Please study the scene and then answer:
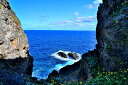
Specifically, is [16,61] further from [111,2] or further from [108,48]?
[111,2]

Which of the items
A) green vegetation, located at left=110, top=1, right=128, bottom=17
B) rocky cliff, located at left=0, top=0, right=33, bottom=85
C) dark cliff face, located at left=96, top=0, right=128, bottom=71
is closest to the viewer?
dark cliff face, located at left=96, top=0, right=128, bottom=71

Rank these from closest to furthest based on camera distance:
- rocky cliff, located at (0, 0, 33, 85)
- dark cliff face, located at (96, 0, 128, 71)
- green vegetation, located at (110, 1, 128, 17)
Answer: dark cliff face, located at (96, 0, 128, 71) → green vegetation, located at (110, 1, 128, 17) → rocky cliff, located at (0, 0, 33, 85)

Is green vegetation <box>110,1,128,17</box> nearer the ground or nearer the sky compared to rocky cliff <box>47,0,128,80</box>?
nearer the sky

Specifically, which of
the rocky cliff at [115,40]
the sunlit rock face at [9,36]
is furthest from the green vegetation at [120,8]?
the sunlit rock face at [9,36]

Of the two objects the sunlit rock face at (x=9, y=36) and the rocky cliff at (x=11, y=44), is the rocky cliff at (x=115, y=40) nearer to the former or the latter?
the rocky cliff at (x=11, y=44)

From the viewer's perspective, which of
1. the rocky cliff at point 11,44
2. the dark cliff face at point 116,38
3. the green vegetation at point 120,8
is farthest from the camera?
the rocky cliff at point 11,44

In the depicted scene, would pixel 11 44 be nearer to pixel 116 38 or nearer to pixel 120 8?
pixel 116 38

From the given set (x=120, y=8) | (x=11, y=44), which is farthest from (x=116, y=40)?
(x=11, y=44)

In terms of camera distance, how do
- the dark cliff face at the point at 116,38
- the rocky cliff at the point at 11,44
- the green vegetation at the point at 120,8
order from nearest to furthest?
the dark cliff face at the point at 116,38
the green vegetation at the point at 120,8
the rocky cliff at the point at 11,44

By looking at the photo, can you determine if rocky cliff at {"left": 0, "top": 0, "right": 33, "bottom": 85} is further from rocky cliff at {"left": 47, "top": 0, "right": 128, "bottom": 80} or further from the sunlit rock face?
rocky cliff at {"left": 47, "top": 0, "right": 128, "bottom": 80}

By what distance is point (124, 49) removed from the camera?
1917 cm

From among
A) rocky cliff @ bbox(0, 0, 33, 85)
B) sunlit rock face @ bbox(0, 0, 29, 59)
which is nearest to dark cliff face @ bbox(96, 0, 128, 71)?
rocky cliff @ bbox(0, 0, 33, 85)

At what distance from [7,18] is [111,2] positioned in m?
16.8

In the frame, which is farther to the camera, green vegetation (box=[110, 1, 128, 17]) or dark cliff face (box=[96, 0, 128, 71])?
green vegetation (box=[110, 1, 128, 17])
